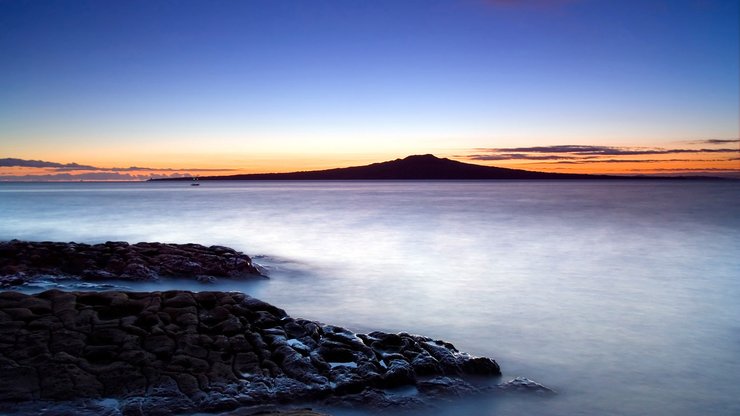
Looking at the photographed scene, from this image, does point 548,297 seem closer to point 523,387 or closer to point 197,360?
point 523,387

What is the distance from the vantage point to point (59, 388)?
567 cm

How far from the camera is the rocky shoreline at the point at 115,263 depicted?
1252 cm

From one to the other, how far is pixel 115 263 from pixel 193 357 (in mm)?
7579

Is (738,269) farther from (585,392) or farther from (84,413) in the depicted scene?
(84,413)

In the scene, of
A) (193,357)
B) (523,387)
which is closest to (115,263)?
(193,357)

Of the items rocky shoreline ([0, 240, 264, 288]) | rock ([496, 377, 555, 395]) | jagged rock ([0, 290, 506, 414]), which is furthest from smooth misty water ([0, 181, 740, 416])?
jagged rock ([0, 290, 506, 414])

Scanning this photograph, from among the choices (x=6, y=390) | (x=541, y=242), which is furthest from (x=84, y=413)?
(x=541, y=242)

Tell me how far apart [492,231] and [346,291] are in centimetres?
1555

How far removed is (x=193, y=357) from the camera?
21.0 feet

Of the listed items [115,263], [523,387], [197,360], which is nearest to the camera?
[197,360]

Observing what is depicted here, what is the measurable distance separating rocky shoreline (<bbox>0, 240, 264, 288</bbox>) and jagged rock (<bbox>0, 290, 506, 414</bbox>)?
5.12 m

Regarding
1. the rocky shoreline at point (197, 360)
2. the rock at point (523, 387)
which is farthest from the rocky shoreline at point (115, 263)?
the rock at point (523, 387)

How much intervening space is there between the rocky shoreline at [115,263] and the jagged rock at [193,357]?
5.12 meters

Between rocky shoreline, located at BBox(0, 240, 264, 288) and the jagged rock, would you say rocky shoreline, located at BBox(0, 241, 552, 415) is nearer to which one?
the jagged rock
